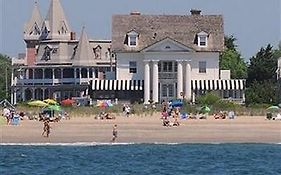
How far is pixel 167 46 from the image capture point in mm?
75500

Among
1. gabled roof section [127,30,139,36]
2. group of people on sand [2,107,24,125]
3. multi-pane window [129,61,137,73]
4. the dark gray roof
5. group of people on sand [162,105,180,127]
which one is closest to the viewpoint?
group of people on sand [162,105,180,127]

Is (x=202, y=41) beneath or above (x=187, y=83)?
above

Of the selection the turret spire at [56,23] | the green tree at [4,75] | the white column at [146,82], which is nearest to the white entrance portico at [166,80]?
the white column at [146,82]

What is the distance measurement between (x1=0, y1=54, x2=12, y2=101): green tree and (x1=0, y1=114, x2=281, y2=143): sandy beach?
5333 centimetres

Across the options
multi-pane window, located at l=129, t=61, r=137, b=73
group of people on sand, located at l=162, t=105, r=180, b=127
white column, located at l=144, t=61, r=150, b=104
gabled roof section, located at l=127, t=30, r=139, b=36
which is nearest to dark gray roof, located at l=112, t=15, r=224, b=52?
gabled roof section, located at l=127, t=30, r=139, b=36

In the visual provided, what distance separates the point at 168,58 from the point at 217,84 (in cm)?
458

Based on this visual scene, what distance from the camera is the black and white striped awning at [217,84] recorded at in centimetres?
7481

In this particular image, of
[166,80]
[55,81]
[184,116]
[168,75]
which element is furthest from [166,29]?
[184,116]

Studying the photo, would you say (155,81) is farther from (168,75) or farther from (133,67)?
(133,67)

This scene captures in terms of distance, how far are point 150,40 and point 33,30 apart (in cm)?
3396

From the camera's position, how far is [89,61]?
9731 cm

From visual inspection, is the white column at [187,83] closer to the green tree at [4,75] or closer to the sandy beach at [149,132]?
the sandy beach at [149,132]

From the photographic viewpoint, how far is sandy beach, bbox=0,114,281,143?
4378 cm

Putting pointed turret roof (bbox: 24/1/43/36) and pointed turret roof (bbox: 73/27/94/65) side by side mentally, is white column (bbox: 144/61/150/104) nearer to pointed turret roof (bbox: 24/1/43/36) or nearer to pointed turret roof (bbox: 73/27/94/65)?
pointed turret roof (bbox: 73/27/94/65)
